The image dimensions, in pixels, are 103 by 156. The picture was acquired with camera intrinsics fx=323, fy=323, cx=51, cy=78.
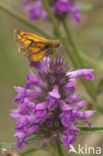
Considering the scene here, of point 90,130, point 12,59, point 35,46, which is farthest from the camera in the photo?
point 12,59

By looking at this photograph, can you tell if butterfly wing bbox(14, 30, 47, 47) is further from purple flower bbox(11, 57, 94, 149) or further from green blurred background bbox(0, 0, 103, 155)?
green blurred background bbox(0, 0, 103, 155)

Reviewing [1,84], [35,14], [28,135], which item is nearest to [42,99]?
[28,135]

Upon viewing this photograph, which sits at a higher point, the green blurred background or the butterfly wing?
the green blurred background

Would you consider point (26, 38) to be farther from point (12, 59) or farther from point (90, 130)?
point (12, 59)

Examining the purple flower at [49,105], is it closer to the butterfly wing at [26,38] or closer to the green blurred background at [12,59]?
the butterfly wing at [26,38]

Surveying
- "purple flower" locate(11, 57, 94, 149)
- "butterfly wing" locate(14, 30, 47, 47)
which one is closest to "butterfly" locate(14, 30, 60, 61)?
"butterfly wing" locate(14, 30, 47, 47)

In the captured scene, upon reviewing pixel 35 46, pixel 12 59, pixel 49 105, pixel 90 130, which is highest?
pixel 12 59

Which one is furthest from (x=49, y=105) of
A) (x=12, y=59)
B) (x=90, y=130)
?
(x=12, y=59)

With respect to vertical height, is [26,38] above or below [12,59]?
below
